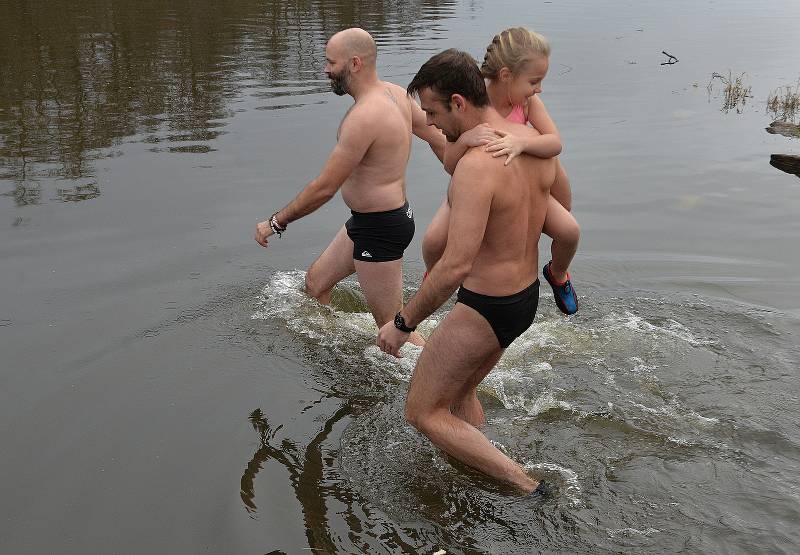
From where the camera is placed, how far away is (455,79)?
4.23m

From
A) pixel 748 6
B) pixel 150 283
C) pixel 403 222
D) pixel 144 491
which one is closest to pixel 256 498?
pixel 144 491

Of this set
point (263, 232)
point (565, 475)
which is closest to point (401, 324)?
point (565, 475)

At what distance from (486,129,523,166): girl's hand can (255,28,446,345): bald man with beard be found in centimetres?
188

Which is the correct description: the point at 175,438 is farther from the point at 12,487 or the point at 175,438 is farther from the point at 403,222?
the point at 403,222

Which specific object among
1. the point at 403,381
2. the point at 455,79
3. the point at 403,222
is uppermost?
the point at 455,79

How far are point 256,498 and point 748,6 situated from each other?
33944mm

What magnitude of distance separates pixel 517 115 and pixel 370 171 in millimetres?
1701

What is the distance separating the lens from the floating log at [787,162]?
12.3 metres

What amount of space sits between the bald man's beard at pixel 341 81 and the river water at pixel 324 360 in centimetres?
200

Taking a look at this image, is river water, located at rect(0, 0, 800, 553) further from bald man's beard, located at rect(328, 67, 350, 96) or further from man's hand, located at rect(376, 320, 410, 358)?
bald man's beard, located at rect(328, 67, 350, 96)

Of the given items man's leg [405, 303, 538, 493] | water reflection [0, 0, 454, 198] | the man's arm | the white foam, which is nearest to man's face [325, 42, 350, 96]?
the man's arm

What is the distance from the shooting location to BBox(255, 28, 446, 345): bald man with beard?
239 inches

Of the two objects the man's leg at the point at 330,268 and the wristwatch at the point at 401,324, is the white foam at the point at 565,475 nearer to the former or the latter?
the wristwatch at the point at 401,324

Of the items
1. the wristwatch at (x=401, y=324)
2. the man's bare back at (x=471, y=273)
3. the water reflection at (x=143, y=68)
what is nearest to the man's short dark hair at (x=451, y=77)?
the man's bare back at (x=471, y=273)
